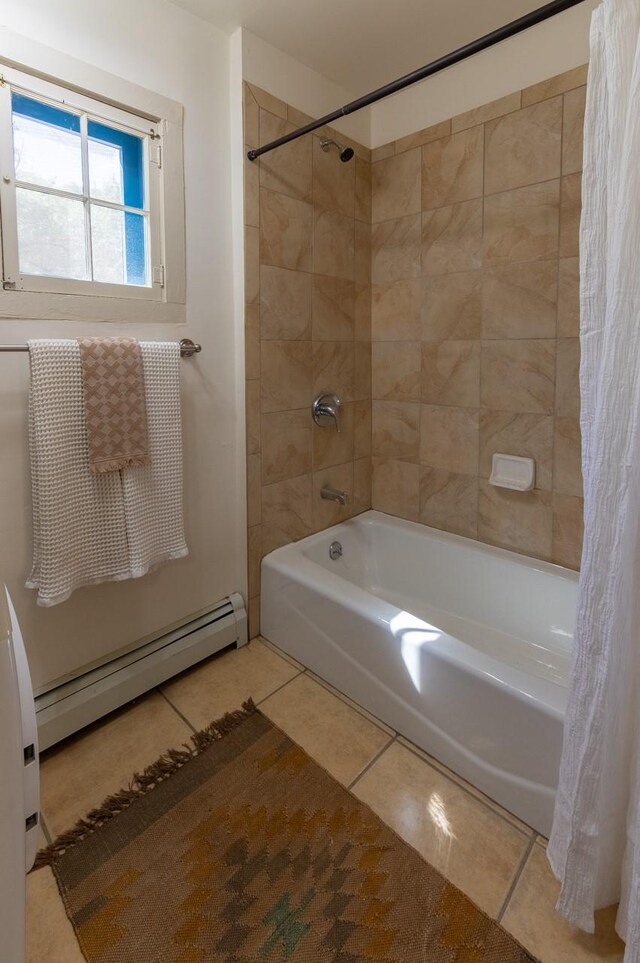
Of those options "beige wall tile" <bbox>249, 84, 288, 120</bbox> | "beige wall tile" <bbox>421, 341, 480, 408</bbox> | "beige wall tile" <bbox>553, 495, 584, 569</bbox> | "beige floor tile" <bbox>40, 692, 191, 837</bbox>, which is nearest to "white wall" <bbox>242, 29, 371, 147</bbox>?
"beige wall tile" <bbox>249, 84, 288, 120</bbox>

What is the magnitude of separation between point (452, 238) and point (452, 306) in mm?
271

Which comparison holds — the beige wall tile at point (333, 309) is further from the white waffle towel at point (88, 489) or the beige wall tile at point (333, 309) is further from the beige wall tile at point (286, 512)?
the white waffle towel at point (88, 489)

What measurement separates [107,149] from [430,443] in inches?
64.0

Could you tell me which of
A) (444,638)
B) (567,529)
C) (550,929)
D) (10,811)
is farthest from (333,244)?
(550,929)

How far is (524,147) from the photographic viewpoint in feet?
6.06

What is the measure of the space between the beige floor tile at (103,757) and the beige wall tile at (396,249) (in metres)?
2.03

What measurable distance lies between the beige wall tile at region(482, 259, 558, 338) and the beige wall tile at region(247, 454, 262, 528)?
107cm

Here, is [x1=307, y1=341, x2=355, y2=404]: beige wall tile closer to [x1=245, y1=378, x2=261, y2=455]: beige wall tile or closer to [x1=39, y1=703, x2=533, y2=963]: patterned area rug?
[x1=245, y1=378, x2=261, y2=455]: beige wall tile

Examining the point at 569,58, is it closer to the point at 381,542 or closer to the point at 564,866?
the point at 381,542

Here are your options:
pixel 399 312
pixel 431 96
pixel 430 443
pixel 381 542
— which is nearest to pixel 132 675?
pixel 381 542

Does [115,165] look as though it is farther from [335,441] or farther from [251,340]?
[335,441]

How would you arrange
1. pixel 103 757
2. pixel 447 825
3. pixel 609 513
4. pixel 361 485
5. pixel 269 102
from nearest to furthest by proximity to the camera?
pixel 609 513 < pixel 447 825 < pixel 103 757 < pixel 269 102 < pixel 361 485

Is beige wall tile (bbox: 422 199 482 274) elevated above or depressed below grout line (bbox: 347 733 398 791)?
above

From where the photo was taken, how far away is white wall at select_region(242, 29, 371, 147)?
181 cm
